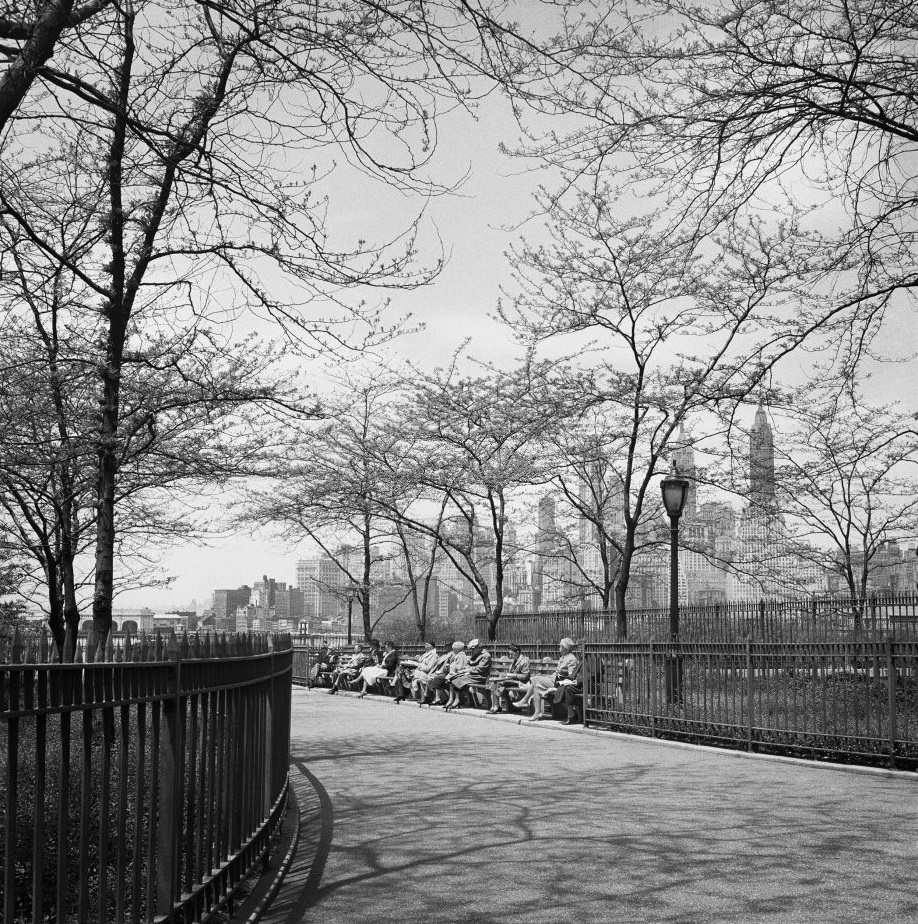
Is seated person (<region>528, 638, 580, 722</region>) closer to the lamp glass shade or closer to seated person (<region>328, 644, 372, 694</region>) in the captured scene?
the lamp glass shade

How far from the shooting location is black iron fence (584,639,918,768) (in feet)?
41.0

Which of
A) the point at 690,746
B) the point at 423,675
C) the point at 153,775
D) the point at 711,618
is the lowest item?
the point at 690,746

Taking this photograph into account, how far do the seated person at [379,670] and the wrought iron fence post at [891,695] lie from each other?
17.6 m

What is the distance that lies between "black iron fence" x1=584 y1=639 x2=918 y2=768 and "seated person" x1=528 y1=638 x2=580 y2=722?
205cm

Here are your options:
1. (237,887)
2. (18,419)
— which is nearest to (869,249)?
(237,887)

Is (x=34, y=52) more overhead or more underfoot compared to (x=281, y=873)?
more overhead

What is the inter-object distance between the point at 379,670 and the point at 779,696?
1614cm

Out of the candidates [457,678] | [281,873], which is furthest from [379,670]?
[281,873]

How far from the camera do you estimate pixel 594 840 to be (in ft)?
26.2

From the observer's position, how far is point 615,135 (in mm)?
9609

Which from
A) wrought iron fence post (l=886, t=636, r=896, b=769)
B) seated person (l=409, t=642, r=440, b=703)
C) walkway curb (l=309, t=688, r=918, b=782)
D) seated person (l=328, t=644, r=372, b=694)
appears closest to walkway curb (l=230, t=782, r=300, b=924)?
walkway curb (l=309, t=688, r=918, b=782)

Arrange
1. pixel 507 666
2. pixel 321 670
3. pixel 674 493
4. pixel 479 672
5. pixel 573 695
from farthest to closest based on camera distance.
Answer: pixel 321 670 < pixel 507 666 < pixel 479 672 < pixel 573 695 < pixel 674 493

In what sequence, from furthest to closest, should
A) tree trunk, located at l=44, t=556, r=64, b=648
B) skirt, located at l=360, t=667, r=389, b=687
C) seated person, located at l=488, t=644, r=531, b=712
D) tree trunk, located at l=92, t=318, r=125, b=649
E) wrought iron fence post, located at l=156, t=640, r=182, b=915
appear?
skirt, located at l=360, t=667, r=389, b=687
seated person, located at l=488, t=644, r=531, b=712
tree trunk, located at l=44, t=556, r=64, b=648
tree trunk, located at l=92, t=318, r=125, b=649
wrought iron fence post, located at l=156, t=640, r=182, b=915

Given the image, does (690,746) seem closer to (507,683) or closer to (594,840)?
(507,683)
